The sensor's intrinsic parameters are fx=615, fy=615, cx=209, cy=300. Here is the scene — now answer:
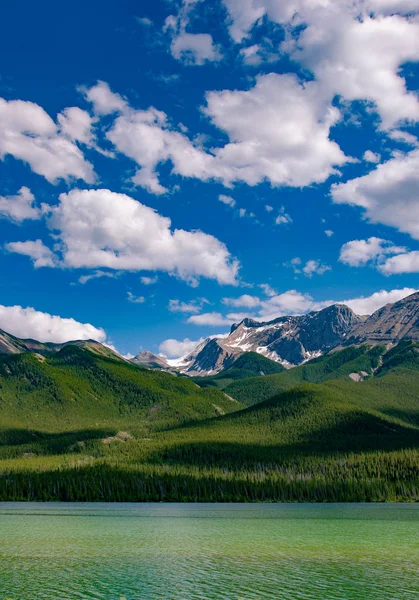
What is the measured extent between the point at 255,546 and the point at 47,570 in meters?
32.4

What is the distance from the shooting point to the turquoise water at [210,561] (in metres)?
48.3

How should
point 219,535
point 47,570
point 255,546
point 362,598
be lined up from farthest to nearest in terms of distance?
point 219,535 < point 255,546 < point 47,570 < point 362,598

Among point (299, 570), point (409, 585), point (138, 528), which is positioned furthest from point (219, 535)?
point (409, 585)

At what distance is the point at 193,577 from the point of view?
55.7m

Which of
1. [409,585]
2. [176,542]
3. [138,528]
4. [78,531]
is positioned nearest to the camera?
[409,585]

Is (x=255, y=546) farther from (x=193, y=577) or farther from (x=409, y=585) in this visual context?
(x=409, y=585)

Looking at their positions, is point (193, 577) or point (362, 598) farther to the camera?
point (193, 577)

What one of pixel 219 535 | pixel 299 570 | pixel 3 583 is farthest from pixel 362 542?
pixel 3 583

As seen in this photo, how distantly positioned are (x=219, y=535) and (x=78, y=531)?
2555cm

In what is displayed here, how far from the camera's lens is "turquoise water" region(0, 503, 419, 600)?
48281mm

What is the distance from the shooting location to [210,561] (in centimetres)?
6694

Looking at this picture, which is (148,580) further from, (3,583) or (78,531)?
(78,531)

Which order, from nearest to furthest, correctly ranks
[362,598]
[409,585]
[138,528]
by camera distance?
[362,598] → [409,585] → [138,528]

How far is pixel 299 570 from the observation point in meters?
59.3
